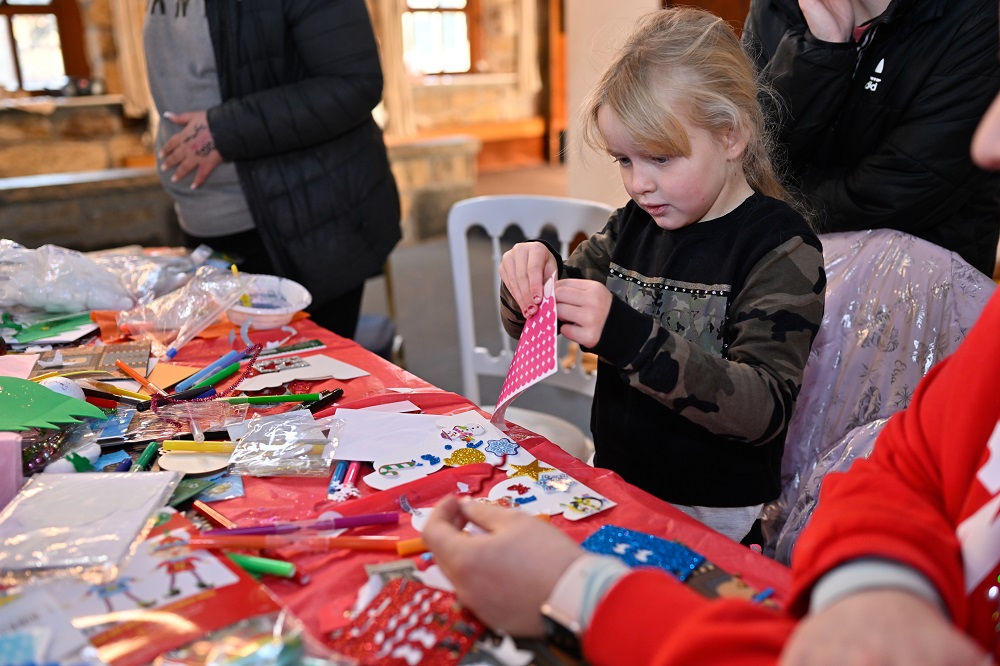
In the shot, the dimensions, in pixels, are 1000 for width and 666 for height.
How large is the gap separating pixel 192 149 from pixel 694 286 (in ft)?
3.81

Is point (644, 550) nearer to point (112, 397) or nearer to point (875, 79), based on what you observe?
point (112, 397)

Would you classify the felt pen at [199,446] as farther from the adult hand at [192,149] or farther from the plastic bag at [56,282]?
the adult hand at [192,149]

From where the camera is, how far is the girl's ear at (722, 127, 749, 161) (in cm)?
110

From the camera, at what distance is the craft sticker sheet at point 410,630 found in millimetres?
605

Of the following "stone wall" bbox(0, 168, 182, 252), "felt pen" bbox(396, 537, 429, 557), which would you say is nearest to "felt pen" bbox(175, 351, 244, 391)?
"felt pen" bbox(396, 537, 429, 557)

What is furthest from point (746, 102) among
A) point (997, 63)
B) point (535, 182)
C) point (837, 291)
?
point (535, 182)

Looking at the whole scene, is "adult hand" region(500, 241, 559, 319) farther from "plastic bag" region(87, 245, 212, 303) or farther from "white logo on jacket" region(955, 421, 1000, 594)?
"plastic bag" region(87, 245, 212, 303)

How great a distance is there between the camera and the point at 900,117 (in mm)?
1400

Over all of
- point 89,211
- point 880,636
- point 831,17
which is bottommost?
point 89,211

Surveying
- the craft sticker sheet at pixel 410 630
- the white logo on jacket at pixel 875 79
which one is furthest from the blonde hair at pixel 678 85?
the craft sticker sheet at pixel 410 630

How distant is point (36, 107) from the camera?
5.73 metres

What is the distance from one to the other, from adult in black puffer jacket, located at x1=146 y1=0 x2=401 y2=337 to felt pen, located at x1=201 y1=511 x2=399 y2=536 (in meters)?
1.15

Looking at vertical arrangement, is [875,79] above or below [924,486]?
above

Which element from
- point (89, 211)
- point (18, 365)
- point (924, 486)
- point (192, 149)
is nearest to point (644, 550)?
point (924, 486)
